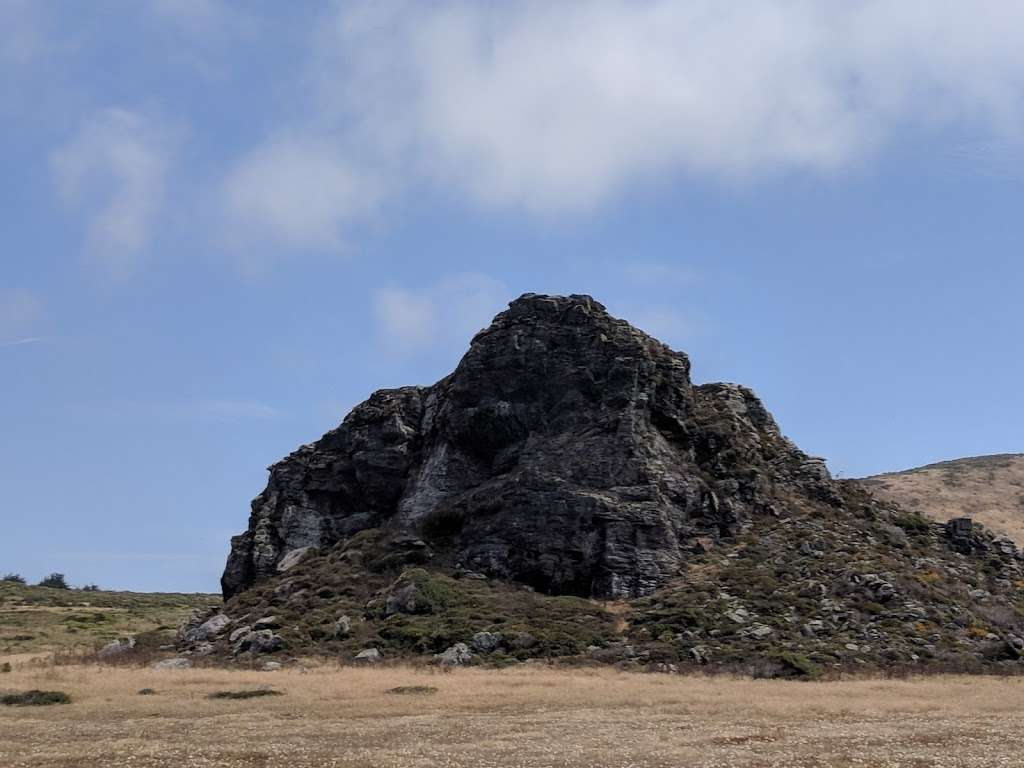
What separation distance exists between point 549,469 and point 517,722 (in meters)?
40.8

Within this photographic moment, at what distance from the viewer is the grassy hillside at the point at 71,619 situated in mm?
80750

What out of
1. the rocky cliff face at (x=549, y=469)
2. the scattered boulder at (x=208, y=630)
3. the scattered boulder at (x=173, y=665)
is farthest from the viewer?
the rocky cliff face at (x=549, y=469)

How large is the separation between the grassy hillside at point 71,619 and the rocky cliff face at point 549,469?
1515 cm

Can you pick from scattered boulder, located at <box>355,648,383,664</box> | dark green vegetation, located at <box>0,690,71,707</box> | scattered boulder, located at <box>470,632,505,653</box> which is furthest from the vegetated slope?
dark green vegetation, located at <box>0,690,71,707</box>

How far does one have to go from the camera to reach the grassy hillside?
8075cm

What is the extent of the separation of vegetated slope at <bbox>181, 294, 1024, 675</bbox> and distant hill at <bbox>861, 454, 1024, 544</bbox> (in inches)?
2628

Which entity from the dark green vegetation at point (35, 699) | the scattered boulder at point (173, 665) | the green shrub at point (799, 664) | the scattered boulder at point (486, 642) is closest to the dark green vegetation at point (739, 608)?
the green shrub at point (799, 664)

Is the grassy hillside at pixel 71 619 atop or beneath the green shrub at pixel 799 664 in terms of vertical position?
atop

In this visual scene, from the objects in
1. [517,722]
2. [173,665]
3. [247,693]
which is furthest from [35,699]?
[517,722]

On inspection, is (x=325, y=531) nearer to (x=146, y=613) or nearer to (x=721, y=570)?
(x=721, y=570)

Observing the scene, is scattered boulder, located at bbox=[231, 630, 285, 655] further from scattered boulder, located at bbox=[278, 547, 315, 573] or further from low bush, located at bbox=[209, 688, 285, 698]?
scattered boulder, located at bbox=[278, 547, 315, 573]

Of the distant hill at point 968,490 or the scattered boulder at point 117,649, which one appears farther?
the distant hill at point 968,490

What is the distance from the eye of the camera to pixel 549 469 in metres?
72.9

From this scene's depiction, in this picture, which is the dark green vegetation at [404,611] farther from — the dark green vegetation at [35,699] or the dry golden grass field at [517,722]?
the dark green vegetation at [35,699]
